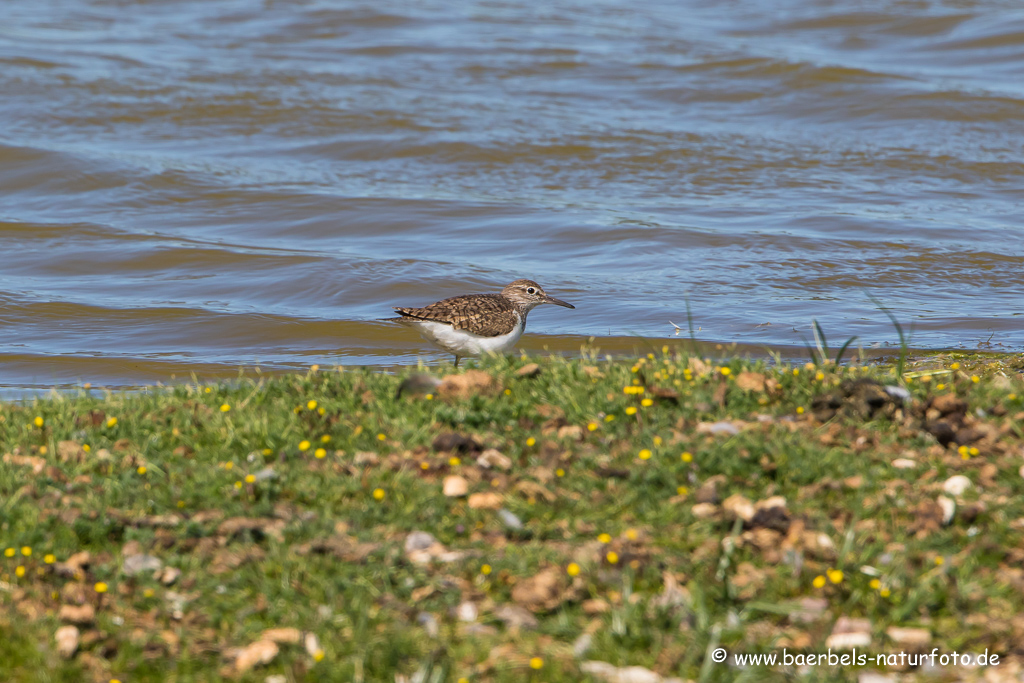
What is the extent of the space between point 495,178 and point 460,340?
7937 mm

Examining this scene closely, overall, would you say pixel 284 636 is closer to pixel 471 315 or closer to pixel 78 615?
pixel 78 615

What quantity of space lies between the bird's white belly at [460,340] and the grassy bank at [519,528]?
8.43 ft

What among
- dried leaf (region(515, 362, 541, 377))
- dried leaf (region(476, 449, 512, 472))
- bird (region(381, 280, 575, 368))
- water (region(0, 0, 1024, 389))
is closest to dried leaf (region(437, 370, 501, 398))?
dried leaf (region(515, 362, 541, 377))

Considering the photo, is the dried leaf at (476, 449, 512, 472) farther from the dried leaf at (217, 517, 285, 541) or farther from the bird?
the bird

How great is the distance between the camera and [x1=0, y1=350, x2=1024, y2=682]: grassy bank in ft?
12.1

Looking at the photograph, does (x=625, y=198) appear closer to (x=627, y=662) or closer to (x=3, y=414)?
(x=3, y=414)

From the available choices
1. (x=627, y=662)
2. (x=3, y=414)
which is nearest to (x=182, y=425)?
(x=3, y=414)

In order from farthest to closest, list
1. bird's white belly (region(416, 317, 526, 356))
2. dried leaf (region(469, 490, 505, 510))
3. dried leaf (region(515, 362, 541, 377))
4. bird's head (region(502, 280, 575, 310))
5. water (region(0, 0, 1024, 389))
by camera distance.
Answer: water (region(0, 0, 1024, 389)) < bird's head (region(502, 280, 575, 310)) < bird's white belly (region(416, 317, 526, 356)) < dried leaf (region(515, 362, 541, 377)) < dried leaf (region(469, 490, 505, 510))

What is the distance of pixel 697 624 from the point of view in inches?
→ 144

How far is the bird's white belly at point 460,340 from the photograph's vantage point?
314 inches

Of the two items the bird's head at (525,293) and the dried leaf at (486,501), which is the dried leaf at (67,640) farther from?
the bird's head at (525,293)

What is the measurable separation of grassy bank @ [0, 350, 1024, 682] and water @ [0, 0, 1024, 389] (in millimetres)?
4343

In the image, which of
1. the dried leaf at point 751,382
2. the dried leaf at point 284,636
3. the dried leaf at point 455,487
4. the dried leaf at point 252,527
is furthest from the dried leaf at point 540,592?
the dried leaf at point 751,382

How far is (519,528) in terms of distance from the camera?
4.22 m
